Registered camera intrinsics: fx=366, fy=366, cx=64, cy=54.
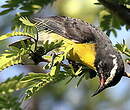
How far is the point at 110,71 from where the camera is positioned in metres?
2.65

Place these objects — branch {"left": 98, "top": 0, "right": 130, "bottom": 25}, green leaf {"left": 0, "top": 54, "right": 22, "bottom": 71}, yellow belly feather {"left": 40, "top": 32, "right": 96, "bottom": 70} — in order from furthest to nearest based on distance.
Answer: yellow belly feather {"left": 40, "top": 32, "right": 96, "bottom": 70} → branch {"left": 98, "top": 0, "right": 130, "bottom": 25} → green leaf {"left": 0, "top": 54, "right": 22, "bottom": 71}

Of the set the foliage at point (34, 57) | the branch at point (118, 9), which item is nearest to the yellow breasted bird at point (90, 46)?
the branch at point (118, 9)

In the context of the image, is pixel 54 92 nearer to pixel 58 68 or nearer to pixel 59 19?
pixel 59 19

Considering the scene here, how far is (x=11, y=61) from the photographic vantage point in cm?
166

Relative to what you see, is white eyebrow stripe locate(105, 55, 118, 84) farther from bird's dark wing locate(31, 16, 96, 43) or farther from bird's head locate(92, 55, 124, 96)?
bird's dark wing locate(31, 16, 96, 43)

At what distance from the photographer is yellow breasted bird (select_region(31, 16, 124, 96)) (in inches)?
98.8

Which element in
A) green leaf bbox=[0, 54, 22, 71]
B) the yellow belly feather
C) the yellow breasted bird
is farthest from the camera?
the yellow belly feather

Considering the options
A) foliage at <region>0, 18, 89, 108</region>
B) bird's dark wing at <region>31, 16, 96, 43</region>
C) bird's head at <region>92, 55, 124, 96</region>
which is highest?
foliage at <region>0, 18, 89, 108</region>

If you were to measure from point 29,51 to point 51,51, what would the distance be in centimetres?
11

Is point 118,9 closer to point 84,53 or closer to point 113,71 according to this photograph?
point 113,71

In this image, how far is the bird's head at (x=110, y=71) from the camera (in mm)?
2367

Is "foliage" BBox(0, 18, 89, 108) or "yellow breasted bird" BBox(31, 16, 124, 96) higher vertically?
"foliage" BBox(0, 18, 89, 108)

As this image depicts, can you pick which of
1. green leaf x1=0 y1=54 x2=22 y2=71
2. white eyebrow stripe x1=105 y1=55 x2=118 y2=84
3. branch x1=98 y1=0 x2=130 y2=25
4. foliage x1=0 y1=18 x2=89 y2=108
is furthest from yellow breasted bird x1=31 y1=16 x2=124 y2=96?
green leaf x1=0 y1=54 x2=22 y2=71

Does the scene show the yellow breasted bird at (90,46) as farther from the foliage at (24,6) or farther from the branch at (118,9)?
the branch at (118,9)
